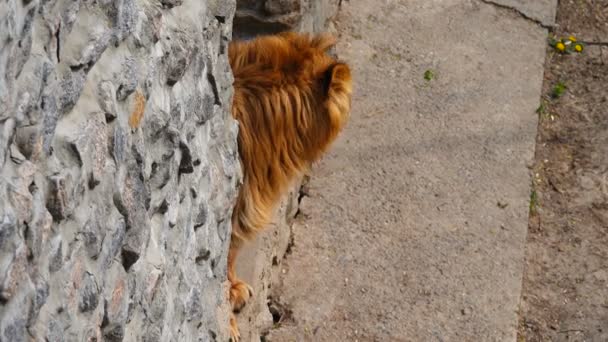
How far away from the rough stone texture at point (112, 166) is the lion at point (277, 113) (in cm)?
37

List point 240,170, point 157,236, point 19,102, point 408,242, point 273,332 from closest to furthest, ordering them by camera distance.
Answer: point 19,102, point 157,236, point 240,170, point 273,332, point 408,242

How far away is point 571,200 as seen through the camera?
18.5 ft

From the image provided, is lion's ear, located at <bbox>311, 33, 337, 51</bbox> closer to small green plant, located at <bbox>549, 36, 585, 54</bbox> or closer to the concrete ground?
the concrete ground

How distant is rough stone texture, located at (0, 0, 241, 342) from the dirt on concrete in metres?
2.07

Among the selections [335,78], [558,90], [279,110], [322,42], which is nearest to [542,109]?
[558,90]

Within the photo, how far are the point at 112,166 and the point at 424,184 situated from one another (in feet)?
10.8

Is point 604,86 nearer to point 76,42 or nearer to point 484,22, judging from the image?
point 484,22

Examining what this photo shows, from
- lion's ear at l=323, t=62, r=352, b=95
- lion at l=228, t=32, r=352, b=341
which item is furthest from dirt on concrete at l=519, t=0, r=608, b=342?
lion's ear at l=323, t=62, r=352, b=95

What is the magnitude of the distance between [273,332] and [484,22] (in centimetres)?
306

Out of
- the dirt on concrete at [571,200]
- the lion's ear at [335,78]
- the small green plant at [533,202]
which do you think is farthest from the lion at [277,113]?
the small green plant at [533,202]

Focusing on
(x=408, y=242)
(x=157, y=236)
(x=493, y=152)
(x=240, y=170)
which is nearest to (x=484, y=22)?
(x=493, y=152)

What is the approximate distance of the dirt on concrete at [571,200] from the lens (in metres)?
4.97

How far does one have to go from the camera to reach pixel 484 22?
6766 mm

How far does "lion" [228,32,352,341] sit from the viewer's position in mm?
4105
